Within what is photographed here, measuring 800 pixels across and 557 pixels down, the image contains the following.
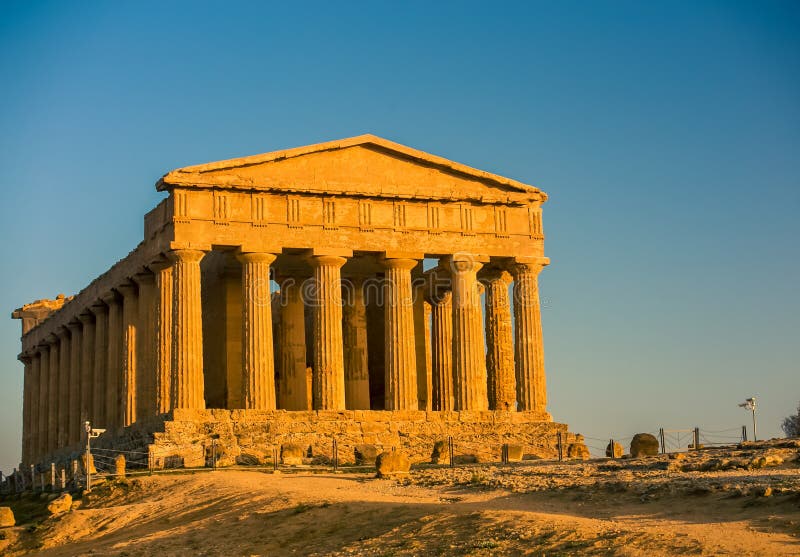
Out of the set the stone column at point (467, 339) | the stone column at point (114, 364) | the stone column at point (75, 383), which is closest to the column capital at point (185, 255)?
the stone column at point (114, 364)

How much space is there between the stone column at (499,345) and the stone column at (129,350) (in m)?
14.6

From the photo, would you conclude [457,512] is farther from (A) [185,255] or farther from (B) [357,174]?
(B) [357,174]

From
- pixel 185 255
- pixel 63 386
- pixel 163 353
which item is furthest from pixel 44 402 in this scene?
pixel 185 255

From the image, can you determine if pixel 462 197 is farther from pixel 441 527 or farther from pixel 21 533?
pixel 441 527

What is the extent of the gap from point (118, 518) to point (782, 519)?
1906 cm

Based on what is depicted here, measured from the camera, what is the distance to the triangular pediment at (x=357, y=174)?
53000mm

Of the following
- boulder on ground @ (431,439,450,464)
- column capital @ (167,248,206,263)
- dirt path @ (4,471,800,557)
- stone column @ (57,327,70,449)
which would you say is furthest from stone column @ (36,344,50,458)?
dirt path @ (4,471,800,557)

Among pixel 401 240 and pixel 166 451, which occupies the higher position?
pixel 401 240

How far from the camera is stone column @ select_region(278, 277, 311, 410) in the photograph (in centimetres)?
5838

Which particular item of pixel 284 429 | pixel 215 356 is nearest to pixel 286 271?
pixel 215 356

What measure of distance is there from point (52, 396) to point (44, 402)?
2.44 m

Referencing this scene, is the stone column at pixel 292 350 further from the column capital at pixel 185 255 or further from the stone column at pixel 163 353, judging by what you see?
the column capital at pixel 185 255

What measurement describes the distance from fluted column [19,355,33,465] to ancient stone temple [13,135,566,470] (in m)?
15.4

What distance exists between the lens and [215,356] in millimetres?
60938
